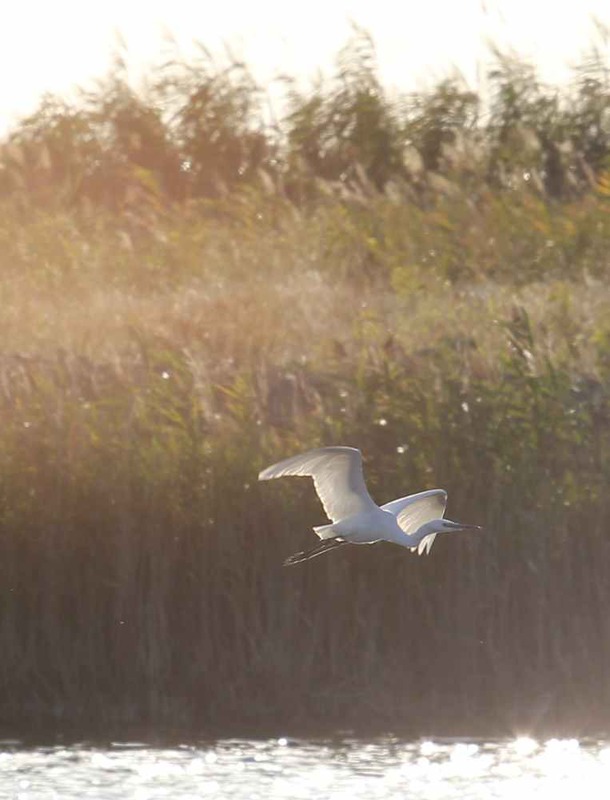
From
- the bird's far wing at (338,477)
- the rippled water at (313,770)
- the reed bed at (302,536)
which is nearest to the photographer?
the bird's far wing at (338,477)

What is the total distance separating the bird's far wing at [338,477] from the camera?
22.2ft

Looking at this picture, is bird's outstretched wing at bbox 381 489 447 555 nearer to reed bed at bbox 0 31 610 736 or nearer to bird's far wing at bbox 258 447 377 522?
bird's far wing at bbox 258 447 377 522

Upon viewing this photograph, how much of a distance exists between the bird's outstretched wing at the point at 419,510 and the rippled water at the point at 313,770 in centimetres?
87

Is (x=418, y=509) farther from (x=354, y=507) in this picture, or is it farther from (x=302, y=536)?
(x=302, y=536)

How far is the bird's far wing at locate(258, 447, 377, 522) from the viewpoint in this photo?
677cm

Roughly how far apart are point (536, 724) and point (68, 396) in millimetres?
2369

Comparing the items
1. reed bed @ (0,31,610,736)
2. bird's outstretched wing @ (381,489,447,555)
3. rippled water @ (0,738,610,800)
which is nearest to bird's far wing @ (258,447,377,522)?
bird's outstretched wing @ (381,489,447,555)

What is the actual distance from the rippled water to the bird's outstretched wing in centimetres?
87

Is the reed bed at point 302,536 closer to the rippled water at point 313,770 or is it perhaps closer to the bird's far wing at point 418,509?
the rippled water at point 313,770

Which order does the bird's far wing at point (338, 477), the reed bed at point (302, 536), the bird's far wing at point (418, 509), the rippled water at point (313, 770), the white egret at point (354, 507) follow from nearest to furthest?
the bird's far wing at point (338, 477) < the white egret at point (354, 507) < the bird's far wing at point (418, 509) < the rippled water at point (313, 770) < the reed bed at point (302, 536)

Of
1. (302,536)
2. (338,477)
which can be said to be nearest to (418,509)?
(338,477)

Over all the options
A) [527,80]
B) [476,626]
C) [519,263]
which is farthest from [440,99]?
[476,626]

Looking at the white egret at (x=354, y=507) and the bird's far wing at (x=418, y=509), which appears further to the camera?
the bird's far wing at (x=418, y=509)

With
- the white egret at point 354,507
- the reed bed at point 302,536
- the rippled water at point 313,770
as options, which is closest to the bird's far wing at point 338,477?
the white egret at point 354,507
